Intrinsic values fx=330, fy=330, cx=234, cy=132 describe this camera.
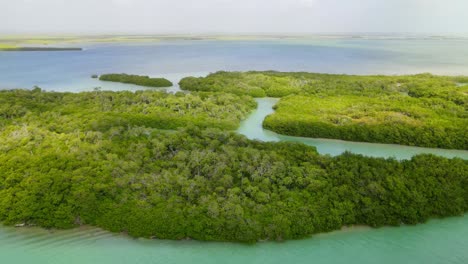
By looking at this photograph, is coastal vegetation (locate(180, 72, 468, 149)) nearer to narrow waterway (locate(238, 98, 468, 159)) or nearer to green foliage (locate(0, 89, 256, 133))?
narrow waterway (locate(238, 98, 468, 159))

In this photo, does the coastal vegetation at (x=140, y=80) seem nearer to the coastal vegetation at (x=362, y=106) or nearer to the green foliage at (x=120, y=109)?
the coastal vegetation at (x=362, y=106)

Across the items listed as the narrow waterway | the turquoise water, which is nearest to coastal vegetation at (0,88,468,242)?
the turquoise water

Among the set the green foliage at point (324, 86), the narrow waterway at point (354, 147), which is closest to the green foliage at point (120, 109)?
the narrow waterway at point (354, 147)

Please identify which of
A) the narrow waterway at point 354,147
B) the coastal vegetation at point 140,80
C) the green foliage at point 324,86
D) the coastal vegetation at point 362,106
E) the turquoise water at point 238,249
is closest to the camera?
the turquoise water at point 238,249

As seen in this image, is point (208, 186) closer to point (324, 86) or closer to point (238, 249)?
point (238, 249)

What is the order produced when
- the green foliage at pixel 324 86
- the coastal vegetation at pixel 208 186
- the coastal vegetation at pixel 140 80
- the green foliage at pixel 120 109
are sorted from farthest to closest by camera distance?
the coastal vegetation at pixel 140 80 → the green foliage at pixel 324 86 → the green foliage at pixel 120 109 → the coastal vegetation at pixel 208 186

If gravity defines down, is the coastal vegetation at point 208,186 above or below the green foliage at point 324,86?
below

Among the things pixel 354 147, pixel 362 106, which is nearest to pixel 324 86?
pixel 362 106
